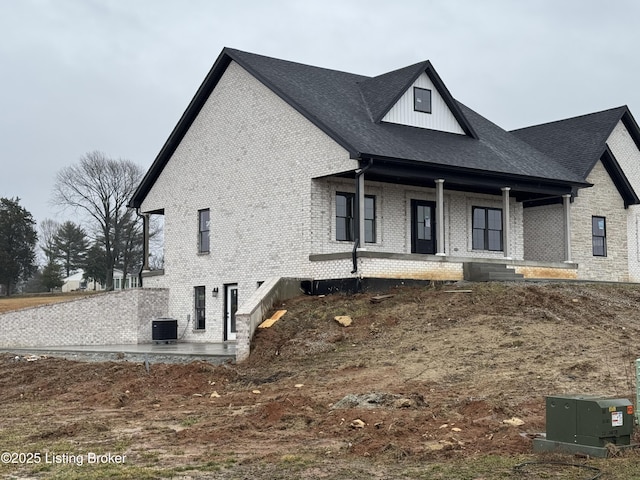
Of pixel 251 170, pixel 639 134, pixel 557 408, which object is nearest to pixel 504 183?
pixel 251 170

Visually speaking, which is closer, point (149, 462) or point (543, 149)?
point (149, 462)

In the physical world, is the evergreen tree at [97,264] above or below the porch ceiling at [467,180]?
below

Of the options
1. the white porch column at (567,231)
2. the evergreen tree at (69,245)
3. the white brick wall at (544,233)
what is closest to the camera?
the white porch column at (567,231)

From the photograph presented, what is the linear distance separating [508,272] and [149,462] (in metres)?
17.0

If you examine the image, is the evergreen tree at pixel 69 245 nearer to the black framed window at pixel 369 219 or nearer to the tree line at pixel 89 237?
the tree line at pixel 89 237

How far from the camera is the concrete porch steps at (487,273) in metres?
25.2

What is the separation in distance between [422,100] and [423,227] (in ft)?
13.8

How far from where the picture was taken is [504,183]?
27.3 metres

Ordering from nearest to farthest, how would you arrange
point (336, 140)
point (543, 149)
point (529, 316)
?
point (529, 316) → point (336, 140) → point (543, 149)

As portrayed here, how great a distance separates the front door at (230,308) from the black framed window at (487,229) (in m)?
8.28

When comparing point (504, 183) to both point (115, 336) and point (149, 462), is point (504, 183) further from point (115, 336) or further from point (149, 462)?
point (149, 462)

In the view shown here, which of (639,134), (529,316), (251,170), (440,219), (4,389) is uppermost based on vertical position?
(639,134)
